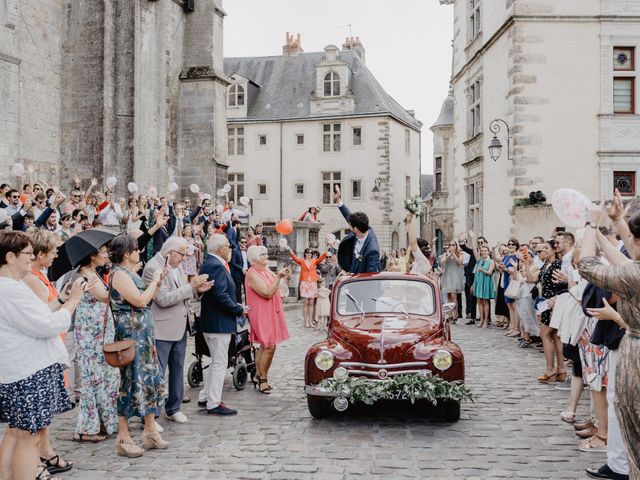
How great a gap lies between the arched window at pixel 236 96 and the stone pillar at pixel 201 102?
24.5 metres

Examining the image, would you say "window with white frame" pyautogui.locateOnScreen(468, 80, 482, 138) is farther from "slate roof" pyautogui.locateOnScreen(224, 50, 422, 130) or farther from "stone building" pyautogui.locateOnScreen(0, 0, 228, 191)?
"slate roof" pyautogui.locateOnScreen(224, 50, 422, 130)

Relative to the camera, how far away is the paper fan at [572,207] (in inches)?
191

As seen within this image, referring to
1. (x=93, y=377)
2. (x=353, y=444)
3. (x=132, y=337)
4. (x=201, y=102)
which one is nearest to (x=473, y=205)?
(x=201, y=102)

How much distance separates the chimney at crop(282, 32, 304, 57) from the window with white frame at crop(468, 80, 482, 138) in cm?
2484

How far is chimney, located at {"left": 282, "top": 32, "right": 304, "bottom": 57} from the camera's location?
49.2 m

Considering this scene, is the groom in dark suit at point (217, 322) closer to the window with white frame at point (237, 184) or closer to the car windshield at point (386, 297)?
the car windshield at point (386, 297)

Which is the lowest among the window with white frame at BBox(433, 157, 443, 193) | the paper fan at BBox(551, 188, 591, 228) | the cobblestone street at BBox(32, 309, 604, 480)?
the cobblestone street at BBox(32, 309, 604, 480)

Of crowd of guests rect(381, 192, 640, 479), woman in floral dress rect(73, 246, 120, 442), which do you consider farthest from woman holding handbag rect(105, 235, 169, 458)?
crowd of guests rect(381, 192, 640, 479)

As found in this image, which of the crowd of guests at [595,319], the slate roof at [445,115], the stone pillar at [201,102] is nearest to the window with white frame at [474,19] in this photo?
the stone pillar at [201,102]

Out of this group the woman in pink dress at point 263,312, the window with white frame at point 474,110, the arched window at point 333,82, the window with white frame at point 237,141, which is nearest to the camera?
the woman in pink dress at point 263,312

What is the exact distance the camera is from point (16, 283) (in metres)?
4.68

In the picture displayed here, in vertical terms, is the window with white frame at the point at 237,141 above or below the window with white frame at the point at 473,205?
above

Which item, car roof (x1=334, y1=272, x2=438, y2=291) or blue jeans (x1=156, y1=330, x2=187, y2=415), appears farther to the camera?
car roof (x1=334, y1=272, x2=438, y2=291)

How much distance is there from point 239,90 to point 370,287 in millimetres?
40625
